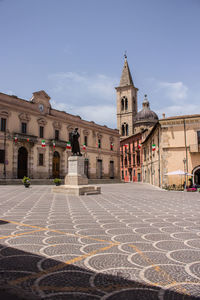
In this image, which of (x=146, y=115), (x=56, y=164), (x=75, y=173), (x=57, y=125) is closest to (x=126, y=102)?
(x=146, y=115)

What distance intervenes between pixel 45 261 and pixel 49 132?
3432 cm

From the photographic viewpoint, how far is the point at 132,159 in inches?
2290

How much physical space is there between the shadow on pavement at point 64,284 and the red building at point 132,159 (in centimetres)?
4931

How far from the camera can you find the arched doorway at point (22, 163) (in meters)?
32.1

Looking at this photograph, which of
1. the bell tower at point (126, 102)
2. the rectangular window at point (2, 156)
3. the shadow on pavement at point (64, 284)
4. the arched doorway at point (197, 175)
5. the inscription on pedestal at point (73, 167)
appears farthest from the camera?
the bell tower at point (126, 102)

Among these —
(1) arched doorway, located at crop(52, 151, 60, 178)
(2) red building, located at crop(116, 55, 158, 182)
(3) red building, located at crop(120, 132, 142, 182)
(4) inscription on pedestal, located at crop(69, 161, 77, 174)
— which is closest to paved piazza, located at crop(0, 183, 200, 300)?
(4) inscription on pedestal, located at crop(69, 161, 77, 174)

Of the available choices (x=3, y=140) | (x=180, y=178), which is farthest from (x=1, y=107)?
(x=180, y=178)

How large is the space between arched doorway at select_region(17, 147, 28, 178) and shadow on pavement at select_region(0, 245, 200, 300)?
30296 mm

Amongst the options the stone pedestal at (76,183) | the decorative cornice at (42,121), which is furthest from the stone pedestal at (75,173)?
the decorative cornice at (42,121)

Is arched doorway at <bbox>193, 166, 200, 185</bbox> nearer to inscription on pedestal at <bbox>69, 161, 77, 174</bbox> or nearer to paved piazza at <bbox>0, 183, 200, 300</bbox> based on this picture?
inscription on pedestal at <bbox>69, 161, 77, 174</bbox>

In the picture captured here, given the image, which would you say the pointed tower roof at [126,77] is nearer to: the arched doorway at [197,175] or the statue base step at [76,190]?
the arched doorway at [197,175]

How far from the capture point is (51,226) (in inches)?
226

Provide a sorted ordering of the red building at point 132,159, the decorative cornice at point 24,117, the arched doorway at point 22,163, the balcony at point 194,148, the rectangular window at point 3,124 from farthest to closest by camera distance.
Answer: the red building at point 132,159 → the decorative cornice at point 24,117 → the arched doorway at point 22,163 → the rectangular window at point 3,124 → the balcony at point 194,148

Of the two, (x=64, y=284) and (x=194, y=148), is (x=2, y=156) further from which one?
(x=64, y=284)
